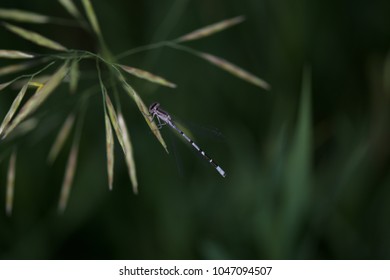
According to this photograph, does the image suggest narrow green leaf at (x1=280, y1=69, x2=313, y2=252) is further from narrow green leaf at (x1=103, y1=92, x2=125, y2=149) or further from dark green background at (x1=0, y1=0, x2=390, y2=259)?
narrow green leaf at (x1=103, y1=92, x2=125, y2=149)

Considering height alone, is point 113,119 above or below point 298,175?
above

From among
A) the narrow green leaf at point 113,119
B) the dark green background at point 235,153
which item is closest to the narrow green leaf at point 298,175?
the dark green background at point 235,153

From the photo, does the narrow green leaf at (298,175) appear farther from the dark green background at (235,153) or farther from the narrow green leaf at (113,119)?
the narrow green leaf at (113,119)

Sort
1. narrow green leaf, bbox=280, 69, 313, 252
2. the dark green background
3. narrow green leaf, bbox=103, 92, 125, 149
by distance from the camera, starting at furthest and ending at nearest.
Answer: the dark green background → narrow green leaf, bbox=280, 69, 313, 252 → narrow green leaf, bbox=103, 92, 125, 149

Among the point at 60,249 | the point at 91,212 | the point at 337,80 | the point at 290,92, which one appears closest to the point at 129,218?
the point at 91,212

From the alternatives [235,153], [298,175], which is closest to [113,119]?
[298,175]

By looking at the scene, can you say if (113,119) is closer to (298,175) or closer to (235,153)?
(298,175)

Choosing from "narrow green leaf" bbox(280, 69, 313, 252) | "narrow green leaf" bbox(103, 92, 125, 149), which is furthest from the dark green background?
"narrow green leaf" bbox(103, 92, 125, 149)

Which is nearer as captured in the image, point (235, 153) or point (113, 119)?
point (113, 119)
